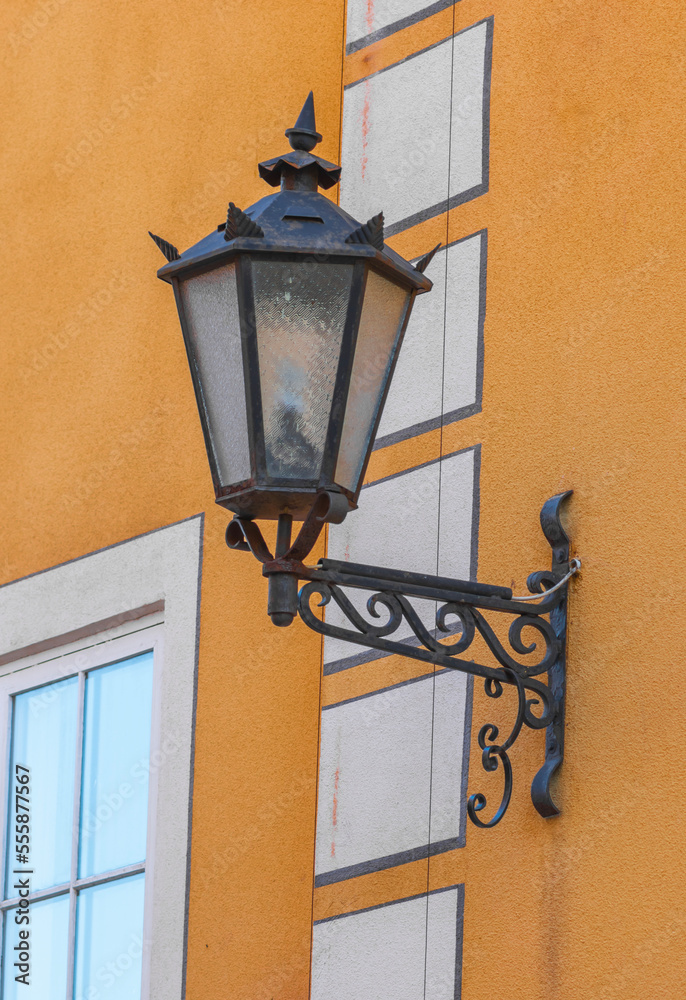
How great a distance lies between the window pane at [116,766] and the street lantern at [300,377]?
5.13ft

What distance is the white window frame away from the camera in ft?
15.7

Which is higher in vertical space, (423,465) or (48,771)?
(423,465)

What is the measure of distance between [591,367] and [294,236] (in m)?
0.95

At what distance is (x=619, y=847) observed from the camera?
381cm

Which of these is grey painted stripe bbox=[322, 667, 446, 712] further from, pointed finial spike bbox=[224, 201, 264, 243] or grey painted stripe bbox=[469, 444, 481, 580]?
pointed finial spike bbox=[224, 201, 264, 243]

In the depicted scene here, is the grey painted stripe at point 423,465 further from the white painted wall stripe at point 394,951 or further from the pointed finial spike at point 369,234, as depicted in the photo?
the white painted wall stripe at point 394,951

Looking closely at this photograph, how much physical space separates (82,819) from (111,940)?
395 mm

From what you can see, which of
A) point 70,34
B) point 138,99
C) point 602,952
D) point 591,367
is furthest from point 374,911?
point 70,34

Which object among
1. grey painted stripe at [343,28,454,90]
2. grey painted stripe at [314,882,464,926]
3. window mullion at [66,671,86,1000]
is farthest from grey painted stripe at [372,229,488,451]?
window mullion at [66,671,86,1000]

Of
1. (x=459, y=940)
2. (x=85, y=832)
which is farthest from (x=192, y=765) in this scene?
(x=459, y=940)

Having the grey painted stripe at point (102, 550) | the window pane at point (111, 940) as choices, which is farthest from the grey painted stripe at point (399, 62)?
the window pane at point (111, 940)

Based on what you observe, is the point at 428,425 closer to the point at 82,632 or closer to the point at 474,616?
the point at 474,616

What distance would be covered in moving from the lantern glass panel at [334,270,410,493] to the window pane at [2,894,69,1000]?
6.73 ft

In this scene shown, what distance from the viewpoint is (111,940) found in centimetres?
493
